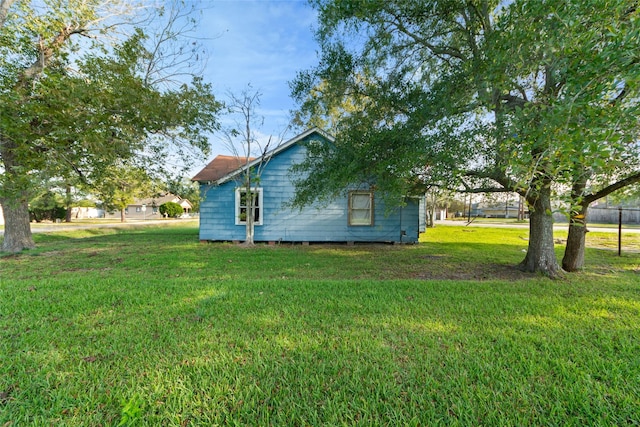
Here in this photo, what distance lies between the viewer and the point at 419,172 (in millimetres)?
5867

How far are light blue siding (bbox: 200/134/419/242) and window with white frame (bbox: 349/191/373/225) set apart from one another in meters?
0.22

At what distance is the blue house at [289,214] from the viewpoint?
36.1 feet

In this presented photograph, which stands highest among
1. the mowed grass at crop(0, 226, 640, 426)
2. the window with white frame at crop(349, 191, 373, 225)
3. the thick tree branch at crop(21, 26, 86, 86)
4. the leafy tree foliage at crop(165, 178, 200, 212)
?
the thick tree branch at crop(21, 26, 86, 86)

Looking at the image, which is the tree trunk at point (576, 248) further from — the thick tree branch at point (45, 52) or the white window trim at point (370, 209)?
the thick tree branch at point (45, 52)

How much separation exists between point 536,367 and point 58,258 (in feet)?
36.0

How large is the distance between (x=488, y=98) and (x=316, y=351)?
4869 mm

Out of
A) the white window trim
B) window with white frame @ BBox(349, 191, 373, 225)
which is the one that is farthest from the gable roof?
window with white frame @ BBox(349, 191, 373, 225)

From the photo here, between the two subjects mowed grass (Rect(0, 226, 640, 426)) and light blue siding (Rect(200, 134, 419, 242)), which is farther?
light blue siding (Rect(200, 134, 419, 242))

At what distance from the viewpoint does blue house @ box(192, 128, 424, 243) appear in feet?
36.1

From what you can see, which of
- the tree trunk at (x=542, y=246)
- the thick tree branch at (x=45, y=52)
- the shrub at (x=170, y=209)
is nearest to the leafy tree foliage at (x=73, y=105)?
the thick tree branch at (x=45, y=52)

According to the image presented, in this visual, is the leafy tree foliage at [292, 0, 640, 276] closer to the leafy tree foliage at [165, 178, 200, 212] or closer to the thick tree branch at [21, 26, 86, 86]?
the leafy tree foliage at [165, 178, 200, 212]

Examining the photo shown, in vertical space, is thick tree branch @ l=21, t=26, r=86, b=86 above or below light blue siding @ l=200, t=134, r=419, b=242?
above

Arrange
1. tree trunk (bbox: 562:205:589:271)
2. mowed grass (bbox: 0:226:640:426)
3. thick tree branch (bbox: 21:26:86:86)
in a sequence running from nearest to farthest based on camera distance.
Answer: mowed grass (bbox: 0:226:640:426) → tree trunk (bbox: 562:205:589:271) → thick tree branch (bbox: 21:26:86:86)

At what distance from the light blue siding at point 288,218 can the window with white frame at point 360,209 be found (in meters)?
0.22
